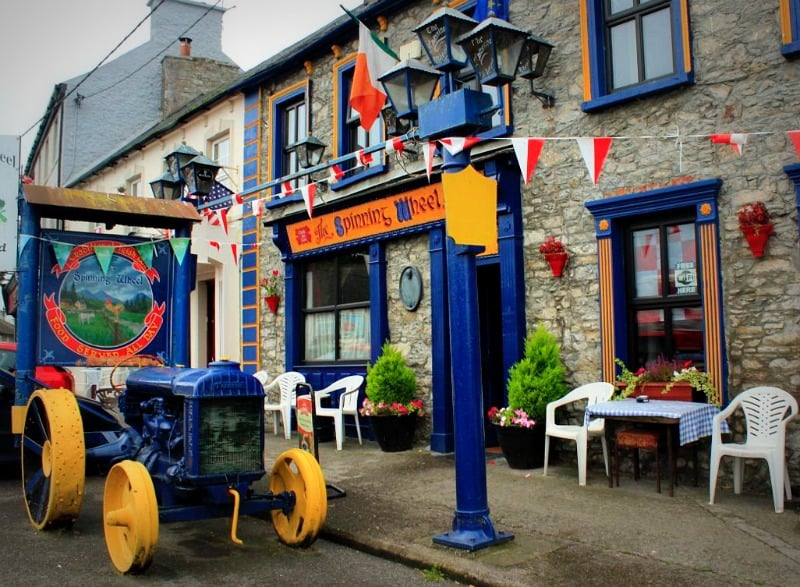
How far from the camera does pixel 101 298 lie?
7.35 m

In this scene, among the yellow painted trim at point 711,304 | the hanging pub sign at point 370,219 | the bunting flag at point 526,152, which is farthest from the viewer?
the hanging pub sign at point 370,219

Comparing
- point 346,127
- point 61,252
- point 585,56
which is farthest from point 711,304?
point 346,127

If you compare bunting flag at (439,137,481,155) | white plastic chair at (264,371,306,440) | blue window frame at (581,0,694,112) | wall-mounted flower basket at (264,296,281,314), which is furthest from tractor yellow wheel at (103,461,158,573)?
wall-mounted flower basket at (264,296,281,314)

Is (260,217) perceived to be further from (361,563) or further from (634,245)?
(361,563)

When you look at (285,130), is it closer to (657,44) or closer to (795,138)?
(657,44)

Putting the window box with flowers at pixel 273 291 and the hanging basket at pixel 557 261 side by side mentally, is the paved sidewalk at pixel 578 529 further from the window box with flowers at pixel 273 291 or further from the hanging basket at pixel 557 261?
the window box with flowers at pixel 273 291

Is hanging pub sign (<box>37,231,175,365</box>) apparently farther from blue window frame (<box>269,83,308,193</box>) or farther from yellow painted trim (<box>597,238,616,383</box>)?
blue window frame (<box>269,83,308,193</box>)

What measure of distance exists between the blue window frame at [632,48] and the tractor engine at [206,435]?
198 inches

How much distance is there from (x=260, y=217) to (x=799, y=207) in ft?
28.9

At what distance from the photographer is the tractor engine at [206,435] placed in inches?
208

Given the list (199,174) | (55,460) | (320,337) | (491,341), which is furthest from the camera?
(320,337)

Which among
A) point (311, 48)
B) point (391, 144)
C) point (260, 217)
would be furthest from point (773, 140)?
point (260, 217)

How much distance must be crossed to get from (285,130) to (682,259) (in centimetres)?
763

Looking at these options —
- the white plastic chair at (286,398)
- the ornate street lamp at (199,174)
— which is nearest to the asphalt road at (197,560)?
the white plastic chair at (286,398)
